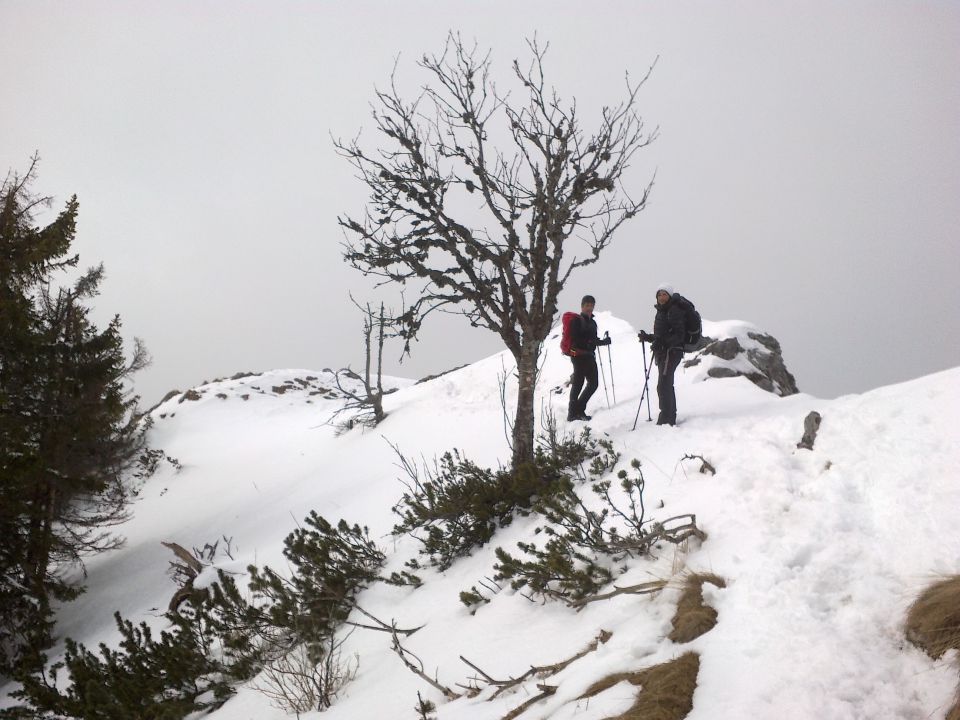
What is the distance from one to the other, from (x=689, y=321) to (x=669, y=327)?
274mm

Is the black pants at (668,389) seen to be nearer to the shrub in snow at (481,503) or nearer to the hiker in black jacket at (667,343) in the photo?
the hiker in black jacket at (667,343)

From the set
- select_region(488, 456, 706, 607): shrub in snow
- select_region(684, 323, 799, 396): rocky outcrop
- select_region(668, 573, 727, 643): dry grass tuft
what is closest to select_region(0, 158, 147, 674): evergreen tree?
select_region(488, 456, 706, 607): shrub in snow

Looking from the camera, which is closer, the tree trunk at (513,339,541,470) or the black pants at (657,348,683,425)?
the black pants at (657,348,683,425)

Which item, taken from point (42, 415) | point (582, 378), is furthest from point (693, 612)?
point (42, 415)

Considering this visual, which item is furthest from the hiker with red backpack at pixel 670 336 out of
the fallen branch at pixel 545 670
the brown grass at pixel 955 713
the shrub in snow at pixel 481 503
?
the brown grass at pixel 955 713

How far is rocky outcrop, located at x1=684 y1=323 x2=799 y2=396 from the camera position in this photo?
9672mm

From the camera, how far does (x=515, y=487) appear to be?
6.11m

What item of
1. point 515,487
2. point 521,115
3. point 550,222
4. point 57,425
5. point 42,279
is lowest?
point 515,487

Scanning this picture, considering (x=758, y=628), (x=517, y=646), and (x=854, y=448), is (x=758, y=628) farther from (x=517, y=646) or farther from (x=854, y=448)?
(x=854, y=448)

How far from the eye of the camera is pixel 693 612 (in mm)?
2750

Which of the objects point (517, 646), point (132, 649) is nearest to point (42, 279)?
point (132, 649)

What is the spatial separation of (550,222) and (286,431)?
56.9 feet

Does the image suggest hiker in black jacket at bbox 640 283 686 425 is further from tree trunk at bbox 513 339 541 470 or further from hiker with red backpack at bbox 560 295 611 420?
tree trunk at bbox 513 339 541 470

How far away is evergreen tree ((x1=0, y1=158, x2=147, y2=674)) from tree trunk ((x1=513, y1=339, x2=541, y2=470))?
7505 millimetres
